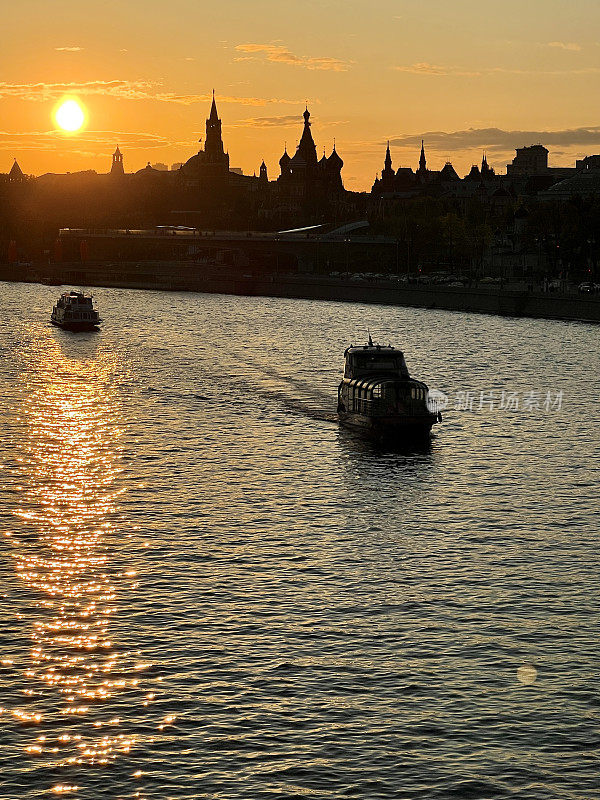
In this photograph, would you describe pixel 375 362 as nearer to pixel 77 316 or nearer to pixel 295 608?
pixel 295 608

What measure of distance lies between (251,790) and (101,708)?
4.82m

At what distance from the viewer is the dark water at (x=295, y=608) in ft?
83.3

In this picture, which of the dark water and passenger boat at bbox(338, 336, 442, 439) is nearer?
the dark water

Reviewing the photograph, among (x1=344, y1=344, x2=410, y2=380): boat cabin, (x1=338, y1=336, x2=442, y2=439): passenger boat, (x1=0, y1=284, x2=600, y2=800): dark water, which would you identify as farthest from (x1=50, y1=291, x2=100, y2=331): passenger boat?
(x1=338, y1=336, x2=442, y2=439): passenger boat

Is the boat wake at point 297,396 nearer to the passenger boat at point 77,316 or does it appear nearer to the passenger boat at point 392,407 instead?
the passenger boat at point 392,407

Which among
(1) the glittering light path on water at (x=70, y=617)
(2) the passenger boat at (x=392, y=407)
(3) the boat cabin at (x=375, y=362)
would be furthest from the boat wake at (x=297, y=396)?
(1) the glittering light path on water at (x=70, y=617)

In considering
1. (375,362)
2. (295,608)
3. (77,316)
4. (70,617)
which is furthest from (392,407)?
(77,316)

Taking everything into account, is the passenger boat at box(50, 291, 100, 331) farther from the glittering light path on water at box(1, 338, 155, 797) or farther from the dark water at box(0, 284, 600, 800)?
the glittering light path on water at box(1, 338, 155, 797)

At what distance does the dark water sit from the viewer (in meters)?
25.4

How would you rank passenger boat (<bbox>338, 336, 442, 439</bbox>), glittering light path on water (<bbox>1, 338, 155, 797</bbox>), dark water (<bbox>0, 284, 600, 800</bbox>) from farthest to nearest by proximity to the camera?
passenger boat (<bbox>338, 336, 442, 439</bbox>) → glittering light path on water (<bbox>1, 338, 155, 797</bbox>) → dark water (<bbox>0, 284, 600, 800</bbox>)

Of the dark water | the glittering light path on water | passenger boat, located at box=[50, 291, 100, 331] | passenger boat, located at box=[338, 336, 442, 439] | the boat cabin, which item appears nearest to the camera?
the dark water

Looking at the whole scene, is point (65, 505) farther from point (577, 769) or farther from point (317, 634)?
point (577, 769)

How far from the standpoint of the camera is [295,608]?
3425cm

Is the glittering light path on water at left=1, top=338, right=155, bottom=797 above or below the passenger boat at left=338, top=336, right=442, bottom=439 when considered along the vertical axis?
below
